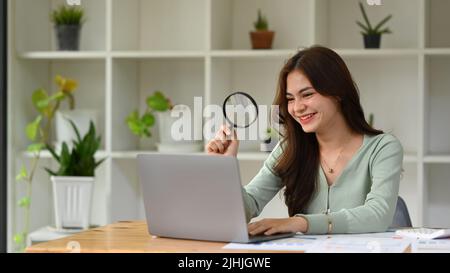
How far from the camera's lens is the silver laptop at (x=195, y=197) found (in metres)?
1.85

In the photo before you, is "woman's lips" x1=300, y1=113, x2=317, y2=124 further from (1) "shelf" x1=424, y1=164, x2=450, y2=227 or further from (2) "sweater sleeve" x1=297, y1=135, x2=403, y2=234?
(1) "shelf" x1=424, y1=164, x2=450, y2=227

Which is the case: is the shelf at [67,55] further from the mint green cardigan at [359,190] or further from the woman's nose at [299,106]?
the woman's nose at [299,106]

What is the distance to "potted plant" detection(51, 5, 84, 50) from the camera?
12.4 ft

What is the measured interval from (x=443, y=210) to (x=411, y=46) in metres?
0.72

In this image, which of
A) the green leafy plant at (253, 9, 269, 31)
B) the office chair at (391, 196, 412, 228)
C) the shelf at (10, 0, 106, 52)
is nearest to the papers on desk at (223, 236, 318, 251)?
the office chair at (391, 196, 412, 228)

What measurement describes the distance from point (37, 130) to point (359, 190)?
2.07 meters

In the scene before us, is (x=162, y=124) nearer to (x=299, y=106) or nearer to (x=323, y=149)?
(x=323, y=149)

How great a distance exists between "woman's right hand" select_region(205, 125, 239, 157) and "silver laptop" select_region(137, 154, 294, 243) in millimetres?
174

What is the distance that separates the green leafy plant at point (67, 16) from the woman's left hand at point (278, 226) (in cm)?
212

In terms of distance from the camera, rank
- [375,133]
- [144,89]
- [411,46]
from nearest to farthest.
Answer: [375,133]
[411,46]
[144,89]

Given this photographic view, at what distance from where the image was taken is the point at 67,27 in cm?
379
